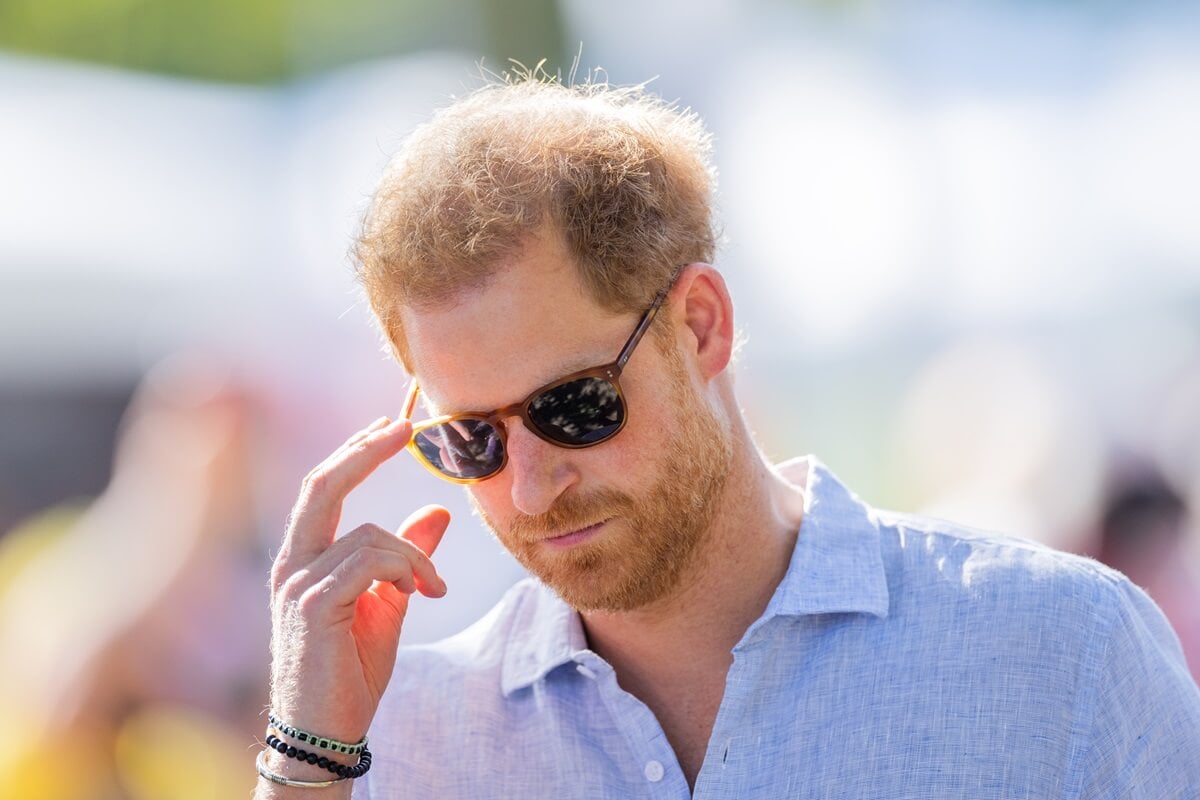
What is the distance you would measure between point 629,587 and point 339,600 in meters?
0.46

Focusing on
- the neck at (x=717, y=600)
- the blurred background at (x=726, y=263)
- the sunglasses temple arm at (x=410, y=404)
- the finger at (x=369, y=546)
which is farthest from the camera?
the blurred background at (x=726, y=263)

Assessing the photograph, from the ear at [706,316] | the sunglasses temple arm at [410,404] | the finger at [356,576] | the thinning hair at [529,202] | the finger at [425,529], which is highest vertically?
the thinning hair at [529,202]

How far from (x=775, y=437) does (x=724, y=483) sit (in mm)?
3342

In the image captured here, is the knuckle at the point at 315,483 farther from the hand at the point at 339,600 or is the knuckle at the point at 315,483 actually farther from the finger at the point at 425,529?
the finger at the point at 425,529

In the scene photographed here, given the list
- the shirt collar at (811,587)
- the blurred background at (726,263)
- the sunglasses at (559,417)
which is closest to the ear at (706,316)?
the sunglasses at (559,417)

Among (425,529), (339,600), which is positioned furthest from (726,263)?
(339,600)

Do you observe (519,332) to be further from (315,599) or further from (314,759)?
(314,759)

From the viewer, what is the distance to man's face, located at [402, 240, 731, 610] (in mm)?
2133

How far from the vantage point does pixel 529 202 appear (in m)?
2.19

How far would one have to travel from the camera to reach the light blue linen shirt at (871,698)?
1923 mm

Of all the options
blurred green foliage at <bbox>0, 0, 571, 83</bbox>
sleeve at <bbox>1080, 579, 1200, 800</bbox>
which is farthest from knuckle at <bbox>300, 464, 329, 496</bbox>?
blurred green foliage at <bbox>0, 0, 571, 83</bbox>

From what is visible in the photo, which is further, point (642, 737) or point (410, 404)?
point (410, 404)

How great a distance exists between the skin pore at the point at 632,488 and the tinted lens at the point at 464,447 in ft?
0.09

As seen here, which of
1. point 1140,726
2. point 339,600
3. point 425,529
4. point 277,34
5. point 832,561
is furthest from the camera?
point 277,34
